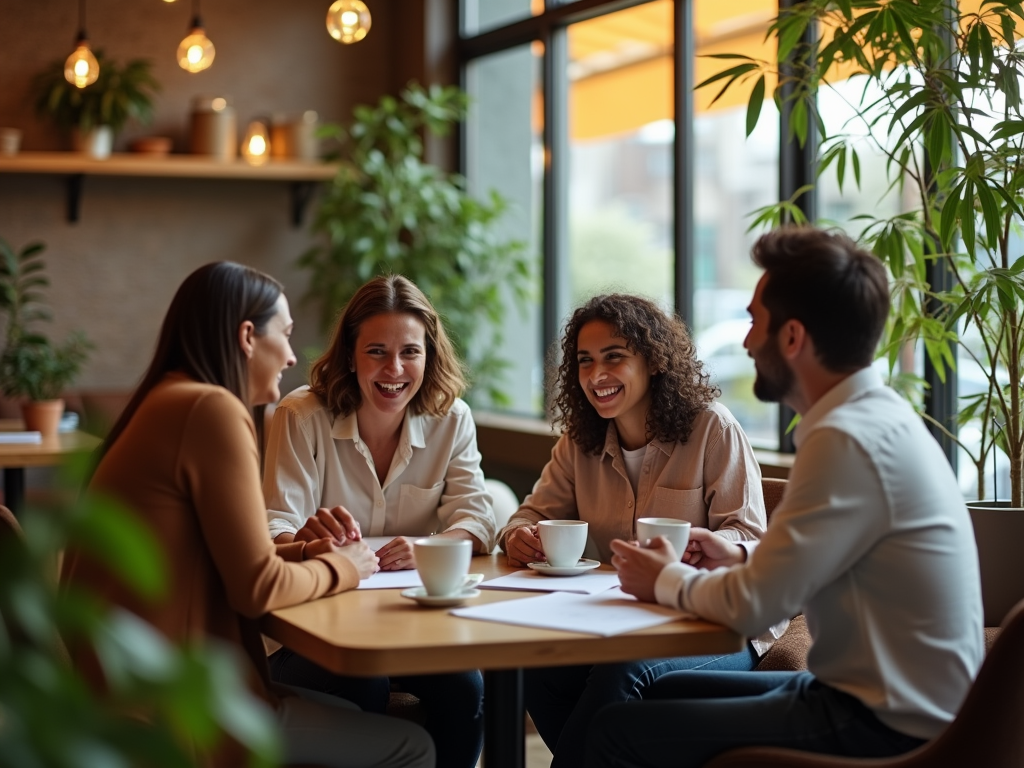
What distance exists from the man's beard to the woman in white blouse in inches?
30.2

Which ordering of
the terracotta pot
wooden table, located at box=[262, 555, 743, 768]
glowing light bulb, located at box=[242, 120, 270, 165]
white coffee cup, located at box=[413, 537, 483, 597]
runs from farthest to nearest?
glowing light bulb, located at box=[242, 120, 270, 165] → the terracotta pot → white coffee cup, located at box=[413, 537, 483, 597] → wooden table, located at box=[262, 555, 743, 768]

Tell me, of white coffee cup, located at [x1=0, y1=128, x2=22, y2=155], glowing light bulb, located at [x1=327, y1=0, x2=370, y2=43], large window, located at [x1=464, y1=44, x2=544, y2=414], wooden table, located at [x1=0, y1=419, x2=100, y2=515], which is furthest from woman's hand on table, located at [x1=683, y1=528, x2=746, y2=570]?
white coffee cup, located at [x1=0, y1=128, x2=22, y2=155]

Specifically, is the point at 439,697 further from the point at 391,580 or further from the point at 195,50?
→ the point at 195,50

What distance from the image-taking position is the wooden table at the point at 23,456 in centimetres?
347

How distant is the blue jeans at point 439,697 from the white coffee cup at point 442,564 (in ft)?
1.52

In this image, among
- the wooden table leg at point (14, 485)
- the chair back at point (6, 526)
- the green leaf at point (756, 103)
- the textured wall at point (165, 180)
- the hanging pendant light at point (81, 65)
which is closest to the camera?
the chair back at point (6, 526)

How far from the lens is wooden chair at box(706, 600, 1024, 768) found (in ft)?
4.97

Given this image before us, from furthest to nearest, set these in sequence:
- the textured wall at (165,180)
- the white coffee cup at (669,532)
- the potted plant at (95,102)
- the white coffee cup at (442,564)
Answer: the textured wall at (165,180) < the potted plant at (95,102) < the white coffee cup at (669,532) < the white coffee cup at (442,564)

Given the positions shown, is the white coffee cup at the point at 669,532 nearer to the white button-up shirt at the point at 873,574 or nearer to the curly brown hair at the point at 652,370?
the white button-up shirt at the point at 873,574

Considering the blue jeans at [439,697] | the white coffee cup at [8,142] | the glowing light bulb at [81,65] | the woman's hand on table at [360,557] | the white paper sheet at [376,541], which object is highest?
the glowing light bulb at [81,65]

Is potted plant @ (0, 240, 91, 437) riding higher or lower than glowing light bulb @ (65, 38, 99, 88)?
lower

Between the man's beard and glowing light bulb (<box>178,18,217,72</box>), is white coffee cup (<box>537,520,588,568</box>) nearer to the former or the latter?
the man's beard

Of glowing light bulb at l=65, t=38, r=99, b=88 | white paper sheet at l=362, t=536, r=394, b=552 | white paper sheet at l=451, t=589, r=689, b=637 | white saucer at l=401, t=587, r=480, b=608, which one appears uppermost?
glowing light bulb at l=65, t=38, r=99, b=88

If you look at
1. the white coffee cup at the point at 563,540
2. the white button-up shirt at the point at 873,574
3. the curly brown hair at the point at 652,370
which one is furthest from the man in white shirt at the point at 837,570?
the curly brown hair at the point at 652,370
